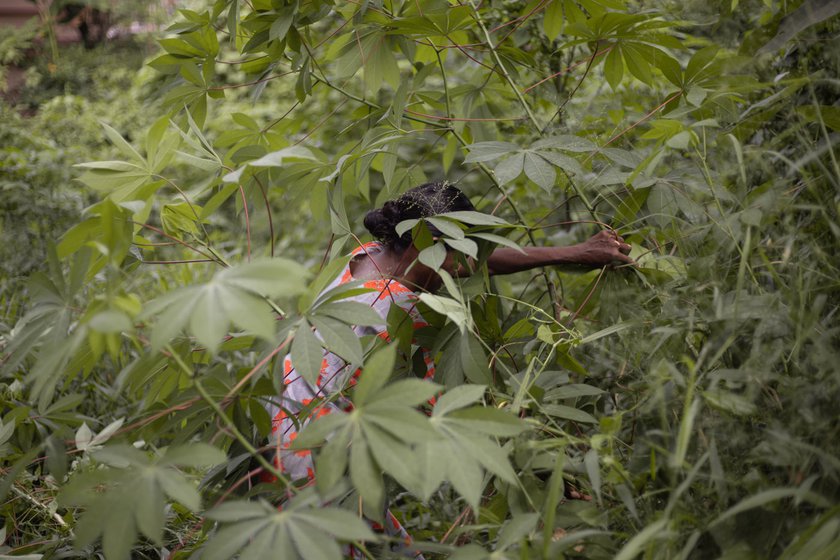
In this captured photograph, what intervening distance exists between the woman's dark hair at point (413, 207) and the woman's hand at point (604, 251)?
249mm

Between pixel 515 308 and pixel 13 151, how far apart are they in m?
2.22

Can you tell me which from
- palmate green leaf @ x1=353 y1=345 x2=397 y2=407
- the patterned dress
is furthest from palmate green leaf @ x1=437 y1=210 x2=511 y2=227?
palmate green leaf @ x1=353 y1=345 x2=397 y2=407

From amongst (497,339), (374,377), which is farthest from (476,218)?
(374,377)

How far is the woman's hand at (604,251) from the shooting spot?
50.8 inches

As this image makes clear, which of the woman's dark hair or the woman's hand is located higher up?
the woman's dark hair

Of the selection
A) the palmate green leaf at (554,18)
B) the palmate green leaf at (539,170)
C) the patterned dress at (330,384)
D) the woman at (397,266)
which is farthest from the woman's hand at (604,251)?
the palmate green leaf at (554,18)

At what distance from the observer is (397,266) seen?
1.47 metres

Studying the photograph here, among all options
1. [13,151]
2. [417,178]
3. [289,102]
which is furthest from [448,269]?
[289,102]

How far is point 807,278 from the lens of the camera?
2.99ft

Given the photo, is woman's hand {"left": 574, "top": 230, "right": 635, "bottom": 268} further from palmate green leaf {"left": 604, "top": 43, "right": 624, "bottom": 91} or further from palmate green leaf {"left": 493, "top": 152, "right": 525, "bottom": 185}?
palmate green leaf {"left": 604, "top": 43, "right": 624, "bottom": 91}

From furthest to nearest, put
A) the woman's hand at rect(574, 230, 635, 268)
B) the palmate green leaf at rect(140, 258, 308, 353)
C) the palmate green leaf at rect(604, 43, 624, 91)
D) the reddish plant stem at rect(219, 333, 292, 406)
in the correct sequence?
1. the palmate green leaf at rect(604, 43, 624, 91)
2. the woman's hand at rect(574, 230, 635, 268)
3. the reddish plant stem at rect(219, 333, 292, 406)
4. the palmate green leaf at rect(140, 258, 308, 353)

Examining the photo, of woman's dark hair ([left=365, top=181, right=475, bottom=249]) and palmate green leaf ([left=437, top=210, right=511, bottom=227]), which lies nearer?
palmate green leaf ([left=437, top=210, right=511, bottom=227])

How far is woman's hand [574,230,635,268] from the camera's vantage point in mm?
1289

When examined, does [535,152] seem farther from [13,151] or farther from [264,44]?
[13,151]
